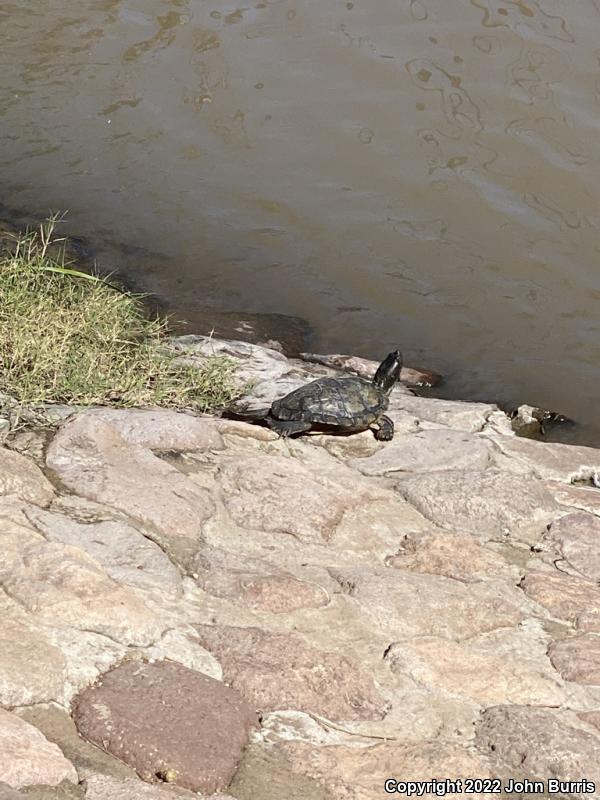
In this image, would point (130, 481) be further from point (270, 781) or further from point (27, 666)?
point (270, 781)

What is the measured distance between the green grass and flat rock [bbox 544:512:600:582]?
184 cm

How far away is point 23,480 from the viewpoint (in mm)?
3936

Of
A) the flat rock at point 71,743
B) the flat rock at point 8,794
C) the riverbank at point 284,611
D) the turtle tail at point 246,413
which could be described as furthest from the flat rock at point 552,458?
the flat rock at point 8,794

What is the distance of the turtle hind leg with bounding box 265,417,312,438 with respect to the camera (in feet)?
16.9

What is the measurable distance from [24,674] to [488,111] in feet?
26.6

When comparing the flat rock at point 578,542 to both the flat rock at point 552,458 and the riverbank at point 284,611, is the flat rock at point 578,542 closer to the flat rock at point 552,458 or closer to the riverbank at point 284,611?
the riverbank at point 284,611

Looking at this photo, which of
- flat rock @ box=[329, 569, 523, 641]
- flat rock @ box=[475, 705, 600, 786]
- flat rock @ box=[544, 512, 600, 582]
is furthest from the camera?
flat rock @ box=[544, 512, 600, 582]

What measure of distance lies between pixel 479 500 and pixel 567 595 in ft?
2.41

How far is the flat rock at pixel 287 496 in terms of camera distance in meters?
4.23

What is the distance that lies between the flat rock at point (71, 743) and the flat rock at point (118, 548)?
0.68 meters

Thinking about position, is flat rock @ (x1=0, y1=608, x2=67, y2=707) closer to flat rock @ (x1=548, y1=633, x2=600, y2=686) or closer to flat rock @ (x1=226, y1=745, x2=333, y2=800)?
flat rock @ (x1=226, y1=745, x2=333, y2=800)

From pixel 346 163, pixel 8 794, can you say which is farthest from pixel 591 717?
pixel 346 163

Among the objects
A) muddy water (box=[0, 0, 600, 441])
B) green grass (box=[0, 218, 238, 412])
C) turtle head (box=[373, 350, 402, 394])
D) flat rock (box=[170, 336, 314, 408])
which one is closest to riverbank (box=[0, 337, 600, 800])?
green grass (box=[0, 218, 238, 412])

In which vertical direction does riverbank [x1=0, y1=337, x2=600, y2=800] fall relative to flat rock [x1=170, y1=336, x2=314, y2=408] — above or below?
above
